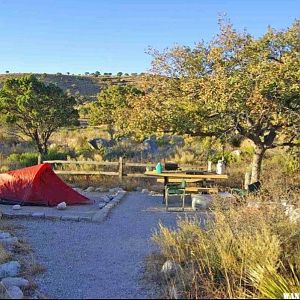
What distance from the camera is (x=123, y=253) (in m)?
7.58

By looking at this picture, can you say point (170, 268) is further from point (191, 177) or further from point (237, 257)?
point (191, 177)

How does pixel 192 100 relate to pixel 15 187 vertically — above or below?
above

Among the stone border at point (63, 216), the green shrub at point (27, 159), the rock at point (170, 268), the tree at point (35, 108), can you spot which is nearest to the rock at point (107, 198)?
the stone border at point (63, 216)

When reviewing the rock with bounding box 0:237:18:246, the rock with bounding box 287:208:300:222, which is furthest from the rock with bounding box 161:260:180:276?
the rock with bounding box 0:237:18:246

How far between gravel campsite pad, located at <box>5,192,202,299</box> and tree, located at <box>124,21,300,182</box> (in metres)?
2.57

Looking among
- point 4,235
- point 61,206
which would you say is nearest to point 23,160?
point 61,206

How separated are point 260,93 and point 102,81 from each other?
205 feet

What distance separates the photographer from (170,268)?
6.01 meters

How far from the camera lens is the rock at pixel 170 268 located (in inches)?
234

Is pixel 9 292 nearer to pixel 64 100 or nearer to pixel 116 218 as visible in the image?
pixel 116 218

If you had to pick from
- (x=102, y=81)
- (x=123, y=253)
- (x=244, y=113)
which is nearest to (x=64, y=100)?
(x=244, y=113)

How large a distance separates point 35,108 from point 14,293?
698 inches

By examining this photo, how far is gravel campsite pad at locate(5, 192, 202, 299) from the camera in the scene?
18.9 feet

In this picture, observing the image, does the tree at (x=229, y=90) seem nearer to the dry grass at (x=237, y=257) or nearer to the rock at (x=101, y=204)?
the rock at (x=101, y=204)
